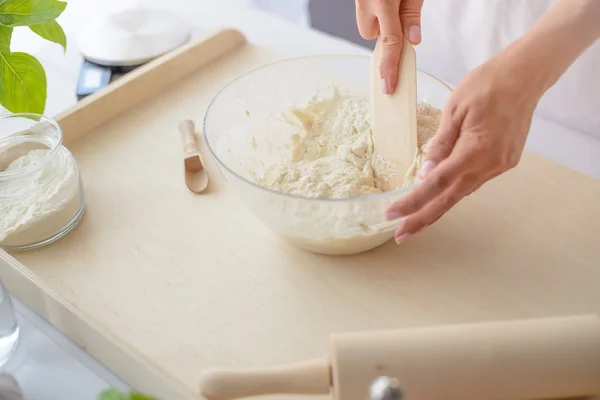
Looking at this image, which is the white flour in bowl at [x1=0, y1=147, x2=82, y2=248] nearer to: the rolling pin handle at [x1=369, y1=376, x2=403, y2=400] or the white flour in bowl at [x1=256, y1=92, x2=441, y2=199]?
the white flour in bowl at [x1=256, y1=92, x2=441, y2=199]

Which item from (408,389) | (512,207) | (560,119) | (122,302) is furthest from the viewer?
(560,119)

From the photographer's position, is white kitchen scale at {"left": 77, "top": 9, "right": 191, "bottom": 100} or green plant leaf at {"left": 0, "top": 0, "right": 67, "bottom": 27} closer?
green plant leaf at {"left": 0, "top": 0, "right": 67, "bottom": 27}

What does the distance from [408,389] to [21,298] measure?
0.50 meters

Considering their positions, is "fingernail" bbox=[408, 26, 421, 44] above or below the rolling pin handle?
above

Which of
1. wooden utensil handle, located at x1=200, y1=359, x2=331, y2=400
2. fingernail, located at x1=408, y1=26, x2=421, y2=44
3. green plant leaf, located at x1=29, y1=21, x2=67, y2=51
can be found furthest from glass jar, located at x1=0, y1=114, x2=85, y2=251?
fingernail, located at x1=408, y1=26, x2=421, y2=44

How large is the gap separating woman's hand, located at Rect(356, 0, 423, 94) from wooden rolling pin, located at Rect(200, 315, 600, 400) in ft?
1.15

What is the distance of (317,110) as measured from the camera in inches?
38.0

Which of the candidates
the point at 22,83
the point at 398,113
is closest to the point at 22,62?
the point at 22,83

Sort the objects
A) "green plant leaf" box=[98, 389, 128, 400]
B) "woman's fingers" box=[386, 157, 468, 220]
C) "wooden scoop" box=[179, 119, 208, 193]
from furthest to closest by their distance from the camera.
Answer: "wooden scoop" box=[179, 119, 208, 193] < "woman's fingers" box=[386, 157, 468, 220] < "green plant leaf" box=[98, 389, 128, 400]

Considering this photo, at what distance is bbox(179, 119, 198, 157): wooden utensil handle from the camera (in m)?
0.96

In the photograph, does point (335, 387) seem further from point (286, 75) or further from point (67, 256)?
point (286, 75)

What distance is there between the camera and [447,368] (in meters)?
0.59

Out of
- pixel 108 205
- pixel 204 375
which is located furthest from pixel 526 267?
pixel 108 205

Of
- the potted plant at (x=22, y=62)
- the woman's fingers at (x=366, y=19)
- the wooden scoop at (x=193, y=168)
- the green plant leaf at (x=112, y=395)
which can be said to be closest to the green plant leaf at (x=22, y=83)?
the potted plant at (x=22, y=62)
